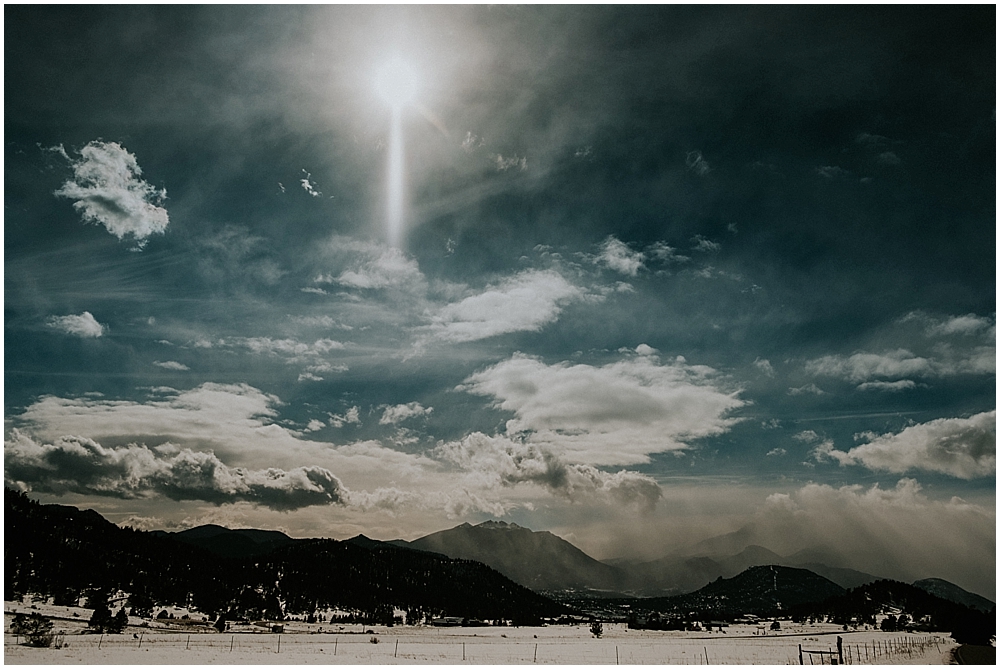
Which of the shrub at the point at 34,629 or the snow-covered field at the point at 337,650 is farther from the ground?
the shrub at the point at 34,629

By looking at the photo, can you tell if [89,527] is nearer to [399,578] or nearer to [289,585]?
[289,585]

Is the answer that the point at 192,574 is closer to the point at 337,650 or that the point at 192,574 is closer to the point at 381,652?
the point at 337,650

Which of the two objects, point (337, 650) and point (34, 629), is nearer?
point (34, 629)

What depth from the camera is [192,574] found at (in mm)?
124688

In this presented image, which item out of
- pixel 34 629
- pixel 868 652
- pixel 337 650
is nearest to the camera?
pixel 34 629

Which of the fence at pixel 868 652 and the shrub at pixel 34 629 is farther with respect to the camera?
the fence at pixel 868 652

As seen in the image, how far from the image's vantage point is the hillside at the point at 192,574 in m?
96.1

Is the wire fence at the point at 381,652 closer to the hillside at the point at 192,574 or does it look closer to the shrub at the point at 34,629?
the shrub at the point at 34,629

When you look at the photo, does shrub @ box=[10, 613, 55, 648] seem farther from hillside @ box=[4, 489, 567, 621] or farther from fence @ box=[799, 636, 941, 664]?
fence @ box=[799, 636, 941, 664]

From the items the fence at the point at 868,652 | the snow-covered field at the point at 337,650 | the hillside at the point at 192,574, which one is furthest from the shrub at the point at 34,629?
the fence at the point at 868,652


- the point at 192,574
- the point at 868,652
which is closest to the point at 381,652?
the point at 868,652

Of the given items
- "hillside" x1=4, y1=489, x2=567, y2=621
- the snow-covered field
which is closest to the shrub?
the snow-covered field

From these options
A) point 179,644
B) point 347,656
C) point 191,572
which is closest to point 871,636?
point 347,656

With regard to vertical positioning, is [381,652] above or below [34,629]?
below
